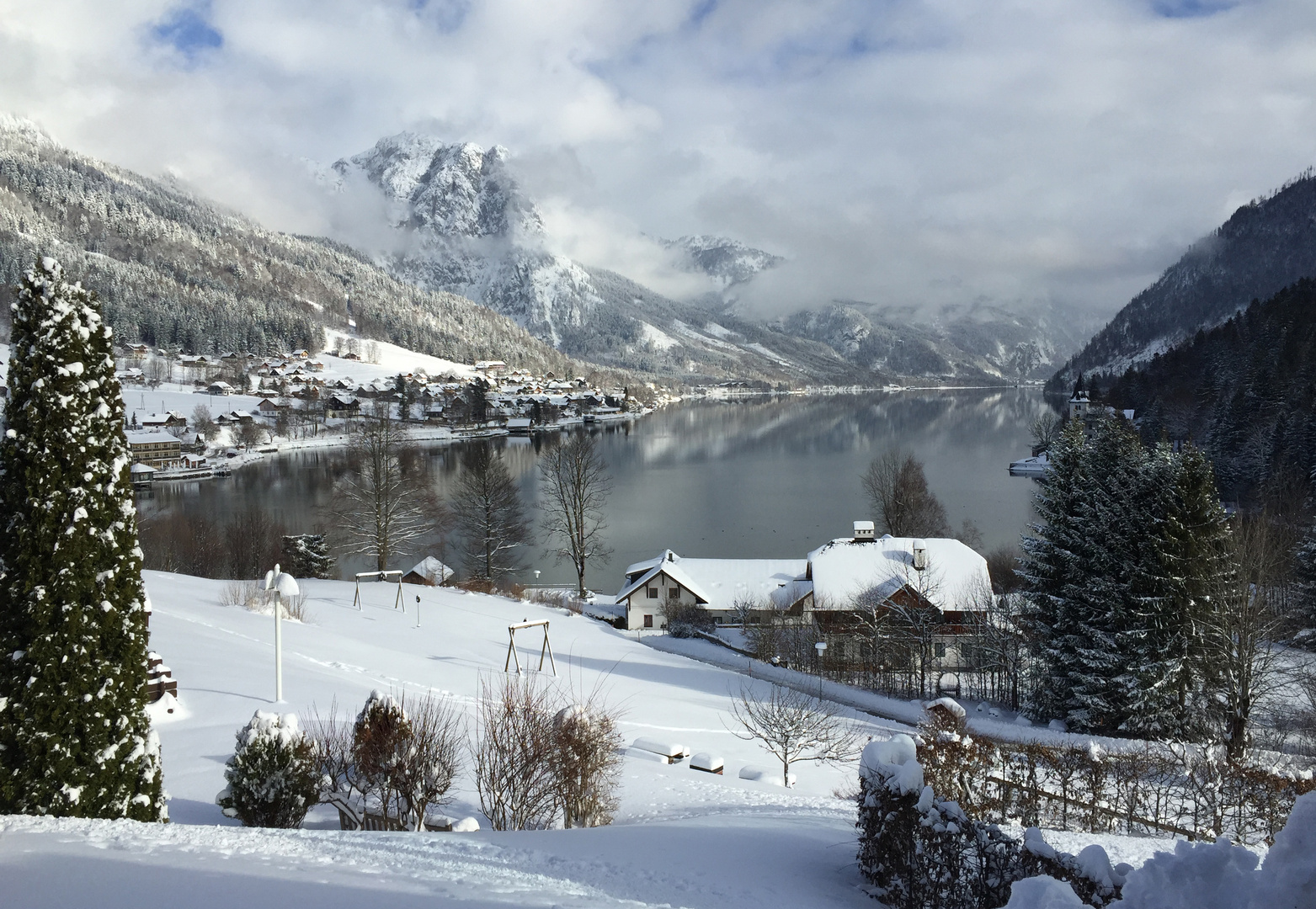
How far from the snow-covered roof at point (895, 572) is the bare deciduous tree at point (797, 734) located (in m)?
10.4

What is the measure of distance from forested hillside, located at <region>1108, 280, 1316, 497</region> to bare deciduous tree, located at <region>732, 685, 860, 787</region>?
23.9 m

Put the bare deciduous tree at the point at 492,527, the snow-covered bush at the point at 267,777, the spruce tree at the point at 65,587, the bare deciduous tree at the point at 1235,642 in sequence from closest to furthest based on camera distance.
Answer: the spruce tree at the point at 65,587
the snow-covered bush at the point at 267,777
the bare deciduous tree at the point at 1235,642
the bare deciduous tree at the point at 492,527

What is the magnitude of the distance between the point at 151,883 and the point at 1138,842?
9.03 metres

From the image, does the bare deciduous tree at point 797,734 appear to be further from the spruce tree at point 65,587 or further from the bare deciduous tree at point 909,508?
the bare deciduous tree at point 909,508

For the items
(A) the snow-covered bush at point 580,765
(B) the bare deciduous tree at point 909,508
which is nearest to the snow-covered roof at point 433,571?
(B) the bare deciduous tree at point 909,508

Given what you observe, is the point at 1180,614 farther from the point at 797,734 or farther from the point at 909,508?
the point at 909,508

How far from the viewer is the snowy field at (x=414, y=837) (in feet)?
14.8

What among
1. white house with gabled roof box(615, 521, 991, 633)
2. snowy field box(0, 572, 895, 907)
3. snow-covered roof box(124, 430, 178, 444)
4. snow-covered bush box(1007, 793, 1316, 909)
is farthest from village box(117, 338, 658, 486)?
snow-covered bush box(1007, 793, 1316, 909)

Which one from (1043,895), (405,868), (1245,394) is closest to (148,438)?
(405,868)

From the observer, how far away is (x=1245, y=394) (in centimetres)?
5038

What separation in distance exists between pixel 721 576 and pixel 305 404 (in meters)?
87.9

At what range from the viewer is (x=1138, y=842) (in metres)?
8.01

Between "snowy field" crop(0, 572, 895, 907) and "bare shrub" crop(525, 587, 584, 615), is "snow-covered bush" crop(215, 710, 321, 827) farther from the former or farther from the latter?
"bare shrub" crop(525, 587, 584, 615)

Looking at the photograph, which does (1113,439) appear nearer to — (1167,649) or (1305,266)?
(1167,649)
